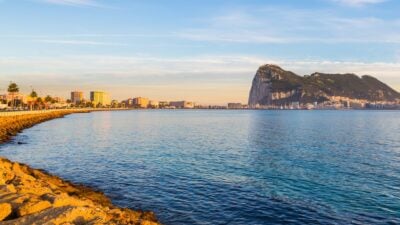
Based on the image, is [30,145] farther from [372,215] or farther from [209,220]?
[372,215]

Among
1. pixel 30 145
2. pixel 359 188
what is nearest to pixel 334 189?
pixel 359 188

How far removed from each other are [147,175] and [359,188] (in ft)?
62.9

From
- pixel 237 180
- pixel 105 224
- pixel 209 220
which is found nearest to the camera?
pixel 105 224

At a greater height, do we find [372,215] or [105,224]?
[105,224]

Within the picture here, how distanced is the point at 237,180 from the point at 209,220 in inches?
464

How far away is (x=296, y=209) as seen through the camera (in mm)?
25266

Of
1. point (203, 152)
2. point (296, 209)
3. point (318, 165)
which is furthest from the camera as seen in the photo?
point (203, 152)

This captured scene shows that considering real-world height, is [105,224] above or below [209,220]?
above

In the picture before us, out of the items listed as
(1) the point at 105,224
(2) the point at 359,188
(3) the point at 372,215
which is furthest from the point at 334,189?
(1) the point at 105,224

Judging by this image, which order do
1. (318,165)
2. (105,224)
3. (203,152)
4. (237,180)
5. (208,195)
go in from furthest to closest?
(203,152) < (318,165) < (237,180) < (208,195) < (105,224)

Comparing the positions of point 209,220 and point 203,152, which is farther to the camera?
point 203,152

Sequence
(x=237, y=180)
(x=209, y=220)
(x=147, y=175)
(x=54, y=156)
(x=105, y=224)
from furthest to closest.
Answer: (x=54, y=156)
(x=147, y=175)
(x=237, y=180)
(x=209, y=220)
(x=105, y=224)

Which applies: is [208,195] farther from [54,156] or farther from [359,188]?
[54,156]

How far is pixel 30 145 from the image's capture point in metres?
63.1
